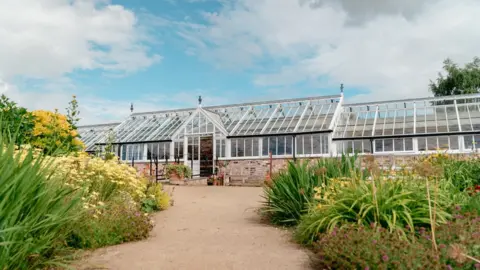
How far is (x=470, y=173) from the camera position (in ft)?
23.7

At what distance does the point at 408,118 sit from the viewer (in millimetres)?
20578

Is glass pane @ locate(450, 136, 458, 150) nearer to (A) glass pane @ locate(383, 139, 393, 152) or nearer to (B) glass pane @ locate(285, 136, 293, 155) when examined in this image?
(A) glass pane @ locate(383, 139, 393, 152)

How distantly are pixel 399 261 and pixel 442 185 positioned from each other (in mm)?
3122

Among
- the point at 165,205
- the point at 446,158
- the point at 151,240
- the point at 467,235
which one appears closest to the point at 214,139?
the point at 165,205

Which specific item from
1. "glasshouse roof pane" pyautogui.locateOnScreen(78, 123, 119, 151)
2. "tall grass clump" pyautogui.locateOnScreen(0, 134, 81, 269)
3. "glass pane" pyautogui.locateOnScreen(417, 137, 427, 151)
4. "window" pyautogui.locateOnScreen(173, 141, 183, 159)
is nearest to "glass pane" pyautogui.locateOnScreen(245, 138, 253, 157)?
"window" pyautogui.locateOnScreen(173, 141, 183, 159)

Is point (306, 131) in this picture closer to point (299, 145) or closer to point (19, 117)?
point (299, 145)

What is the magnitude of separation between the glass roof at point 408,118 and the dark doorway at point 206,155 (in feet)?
23.4

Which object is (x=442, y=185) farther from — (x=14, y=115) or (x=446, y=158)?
(x=14, y=115)

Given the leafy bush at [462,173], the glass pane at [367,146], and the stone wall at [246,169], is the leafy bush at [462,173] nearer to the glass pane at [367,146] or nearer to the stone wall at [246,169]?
the stone wall at [246,169]

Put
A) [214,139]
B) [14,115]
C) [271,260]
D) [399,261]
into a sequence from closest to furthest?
[399,261] → [271,260] → [14,115] → [214,139]

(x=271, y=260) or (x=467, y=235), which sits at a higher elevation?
(x=467, y=235)

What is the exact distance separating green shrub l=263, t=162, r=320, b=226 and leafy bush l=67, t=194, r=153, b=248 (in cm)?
224

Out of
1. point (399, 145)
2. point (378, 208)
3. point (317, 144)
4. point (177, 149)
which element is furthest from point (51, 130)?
point (399, 145)

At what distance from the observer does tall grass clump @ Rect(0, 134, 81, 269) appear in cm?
298
